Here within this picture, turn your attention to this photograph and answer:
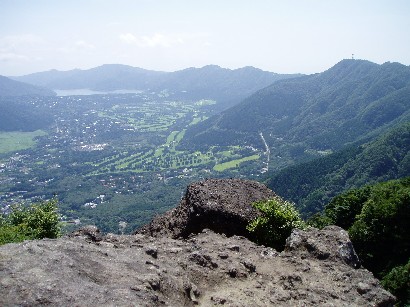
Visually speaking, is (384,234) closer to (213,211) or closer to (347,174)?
(213,211)

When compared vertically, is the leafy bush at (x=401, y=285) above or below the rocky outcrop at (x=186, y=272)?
below

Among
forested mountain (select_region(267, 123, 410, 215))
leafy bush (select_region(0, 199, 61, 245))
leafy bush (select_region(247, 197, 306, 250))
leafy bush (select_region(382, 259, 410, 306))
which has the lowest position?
forested mountain (select_region(267, 123, 410, 215))

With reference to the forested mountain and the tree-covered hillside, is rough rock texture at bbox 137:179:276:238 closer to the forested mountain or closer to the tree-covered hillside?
the tree-covered hillside

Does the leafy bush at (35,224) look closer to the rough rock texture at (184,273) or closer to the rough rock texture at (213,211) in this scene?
the rough rock texture at (213,211)

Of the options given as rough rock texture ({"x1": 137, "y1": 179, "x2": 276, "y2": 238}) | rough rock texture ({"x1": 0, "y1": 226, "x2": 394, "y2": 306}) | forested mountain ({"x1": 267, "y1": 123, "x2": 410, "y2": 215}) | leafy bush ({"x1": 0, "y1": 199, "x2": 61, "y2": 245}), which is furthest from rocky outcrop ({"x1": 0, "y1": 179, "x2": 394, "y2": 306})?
forested mountain ({"x1": 267, "y1": 123, "x2": 410, "y2": 215})

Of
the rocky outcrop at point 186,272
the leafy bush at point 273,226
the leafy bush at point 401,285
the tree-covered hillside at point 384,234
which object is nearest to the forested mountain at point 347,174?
the tree-covered hillside at point 384,234
